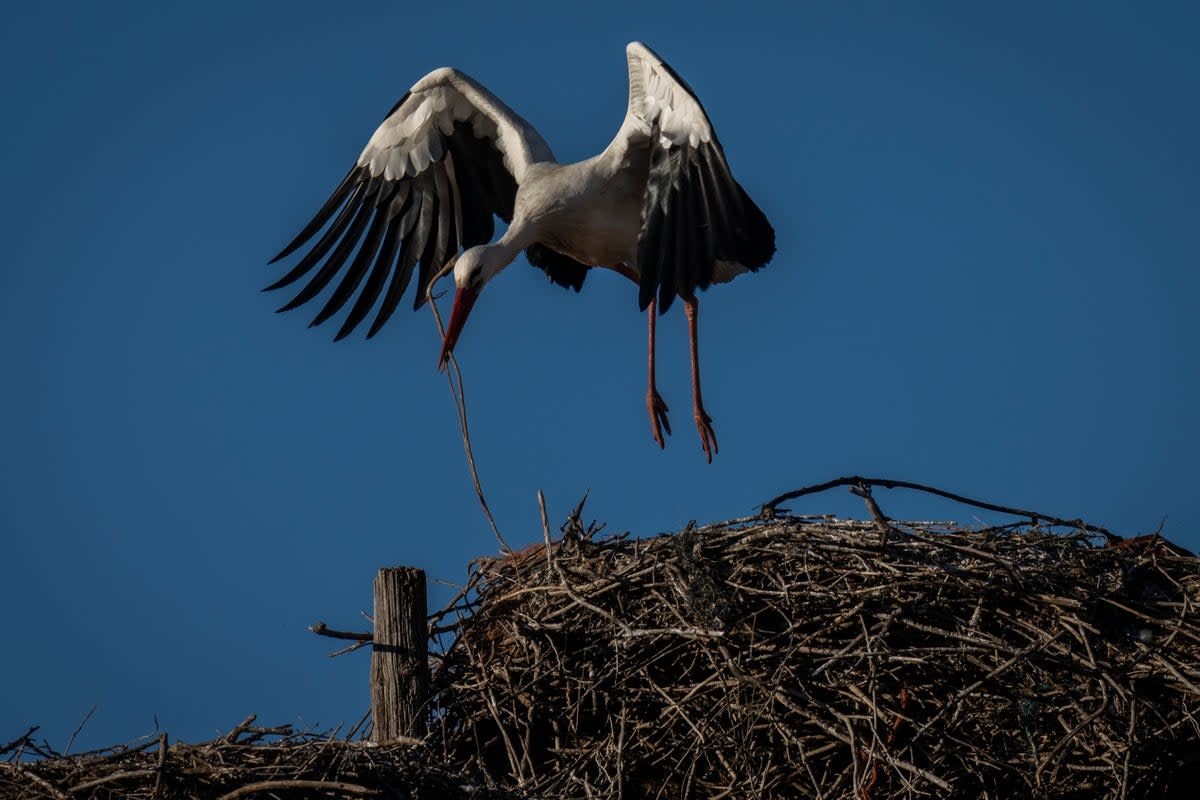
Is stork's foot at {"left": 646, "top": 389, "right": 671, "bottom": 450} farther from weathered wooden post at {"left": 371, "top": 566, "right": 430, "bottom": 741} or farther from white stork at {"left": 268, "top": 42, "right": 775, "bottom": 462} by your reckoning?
weathered wooden post at {"left": 371, "top": 566, "right": 430, "bottom": 741}

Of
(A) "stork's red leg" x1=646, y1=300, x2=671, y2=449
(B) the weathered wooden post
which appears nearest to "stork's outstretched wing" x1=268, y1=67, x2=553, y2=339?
(A) "stork's red leg" x1=646, y1=300, x2=671, y2=449

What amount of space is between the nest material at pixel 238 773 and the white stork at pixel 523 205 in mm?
2570

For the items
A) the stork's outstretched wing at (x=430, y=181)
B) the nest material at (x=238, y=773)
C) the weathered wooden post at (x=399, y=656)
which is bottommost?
the nest material at (x=238, y=773)

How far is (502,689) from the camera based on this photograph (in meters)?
5.22

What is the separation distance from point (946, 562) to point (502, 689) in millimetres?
1448

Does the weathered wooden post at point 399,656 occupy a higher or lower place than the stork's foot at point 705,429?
lower

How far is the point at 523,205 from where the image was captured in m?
7.51

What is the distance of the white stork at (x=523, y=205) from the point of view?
21.3ft

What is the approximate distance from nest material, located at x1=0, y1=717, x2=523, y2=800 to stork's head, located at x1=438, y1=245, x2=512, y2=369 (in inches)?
111

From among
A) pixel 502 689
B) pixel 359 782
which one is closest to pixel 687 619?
pixel 502 689

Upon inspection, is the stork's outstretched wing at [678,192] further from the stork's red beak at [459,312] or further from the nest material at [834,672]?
the nest material at [834,672]

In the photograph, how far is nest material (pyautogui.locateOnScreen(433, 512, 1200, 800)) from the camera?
4.88 meters

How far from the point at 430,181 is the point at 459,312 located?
120 centimetres

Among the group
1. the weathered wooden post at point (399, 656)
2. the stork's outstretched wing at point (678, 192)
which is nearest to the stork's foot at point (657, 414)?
the stork's outstretched wing at point (678, 192)
